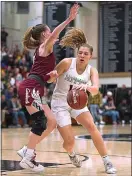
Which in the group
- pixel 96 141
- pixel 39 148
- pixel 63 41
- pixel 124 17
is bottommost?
pixel 39 148

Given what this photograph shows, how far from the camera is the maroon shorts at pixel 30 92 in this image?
5.81 metres

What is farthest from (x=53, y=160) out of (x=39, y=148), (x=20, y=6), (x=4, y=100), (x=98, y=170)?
(x=20, y=6)

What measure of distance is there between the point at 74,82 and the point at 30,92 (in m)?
0.70

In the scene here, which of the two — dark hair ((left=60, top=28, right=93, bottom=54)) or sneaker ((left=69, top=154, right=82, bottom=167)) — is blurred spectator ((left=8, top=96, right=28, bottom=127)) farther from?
dark hair ((left=60, top=28, right=93, bottom=54))

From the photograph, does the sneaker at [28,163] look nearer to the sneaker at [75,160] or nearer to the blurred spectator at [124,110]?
the sneaker at [75,160]

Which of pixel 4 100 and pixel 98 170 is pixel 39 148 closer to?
pixel 98 170

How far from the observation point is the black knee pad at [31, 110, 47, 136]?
5779 mm

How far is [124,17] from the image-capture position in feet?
69.8

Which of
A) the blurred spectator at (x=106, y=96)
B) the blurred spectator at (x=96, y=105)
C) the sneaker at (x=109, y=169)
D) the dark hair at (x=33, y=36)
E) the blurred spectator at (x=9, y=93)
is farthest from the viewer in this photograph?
the blurred spectator at (x=106, y=96)

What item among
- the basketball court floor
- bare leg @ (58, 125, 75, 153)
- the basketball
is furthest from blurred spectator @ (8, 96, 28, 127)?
the basketball

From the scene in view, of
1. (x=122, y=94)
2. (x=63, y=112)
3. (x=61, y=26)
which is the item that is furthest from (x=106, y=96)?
(x=61, y=26)

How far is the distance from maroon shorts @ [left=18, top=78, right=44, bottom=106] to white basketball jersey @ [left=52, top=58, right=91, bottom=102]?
1.66ft

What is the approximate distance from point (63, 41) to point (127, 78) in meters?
16.4

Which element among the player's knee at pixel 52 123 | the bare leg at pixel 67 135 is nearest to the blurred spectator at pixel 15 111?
the bare leg at pixel 67 135
